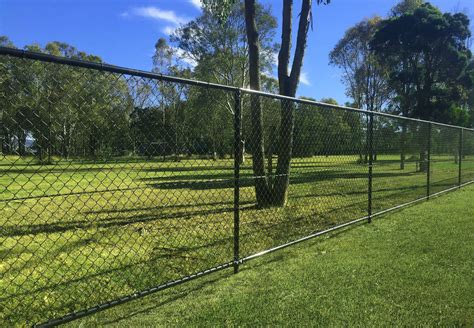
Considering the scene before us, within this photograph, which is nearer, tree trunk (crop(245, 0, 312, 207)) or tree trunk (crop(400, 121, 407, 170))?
tree trunk (crop(245, 0, 312, 207))

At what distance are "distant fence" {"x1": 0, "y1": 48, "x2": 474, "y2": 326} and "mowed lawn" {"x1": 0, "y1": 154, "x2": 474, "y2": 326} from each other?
0.08 ft

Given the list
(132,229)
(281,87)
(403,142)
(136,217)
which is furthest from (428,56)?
(132,229)

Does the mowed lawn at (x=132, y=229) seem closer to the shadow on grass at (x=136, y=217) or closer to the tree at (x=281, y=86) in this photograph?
the shadow on grass at (x=136, y=217)

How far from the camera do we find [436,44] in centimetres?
2217

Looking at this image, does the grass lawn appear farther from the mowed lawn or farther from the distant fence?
the mowed lawn

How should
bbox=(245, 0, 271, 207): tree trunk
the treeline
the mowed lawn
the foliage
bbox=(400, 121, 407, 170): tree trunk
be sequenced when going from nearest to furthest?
the treeline → the mowed lawn → bbox=(245, 0, 271, 207): tree trunk → bbox=(400, 121, 407, 170): tree trunk → the foliage

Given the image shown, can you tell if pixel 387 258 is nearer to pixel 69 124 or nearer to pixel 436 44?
pixel 69 124

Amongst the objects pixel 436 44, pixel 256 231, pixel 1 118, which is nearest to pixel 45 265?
pixel 1 118

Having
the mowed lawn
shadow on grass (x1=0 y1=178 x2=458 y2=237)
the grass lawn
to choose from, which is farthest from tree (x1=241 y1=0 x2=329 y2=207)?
the grass lawn

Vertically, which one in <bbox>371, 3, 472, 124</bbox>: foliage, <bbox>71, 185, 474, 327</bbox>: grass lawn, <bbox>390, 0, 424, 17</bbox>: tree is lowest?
<bbox>71, 185, 474, 327</bbox>: grass lawn

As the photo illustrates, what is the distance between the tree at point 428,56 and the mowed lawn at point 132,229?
12755mm

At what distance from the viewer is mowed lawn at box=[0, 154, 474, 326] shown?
377cm

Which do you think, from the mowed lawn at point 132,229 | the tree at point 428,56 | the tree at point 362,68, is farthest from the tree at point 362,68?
the mowed lawn at point 132,229

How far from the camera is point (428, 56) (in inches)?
893
